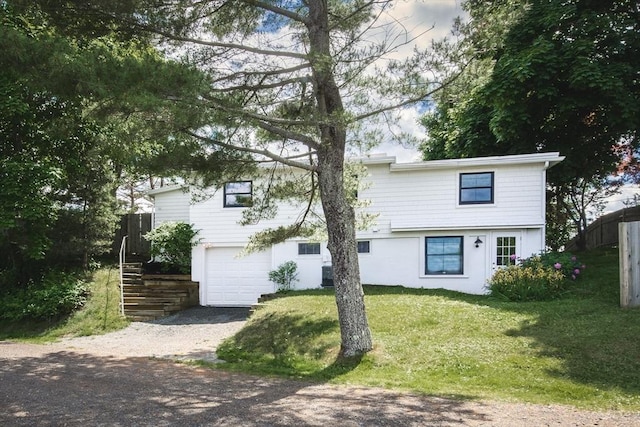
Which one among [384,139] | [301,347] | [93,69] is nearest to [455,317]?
[301,347]

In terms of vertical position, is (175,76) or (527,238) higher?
(175,76)

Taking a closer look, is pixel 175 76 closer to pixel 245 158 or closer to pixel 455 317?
pixel 245 158

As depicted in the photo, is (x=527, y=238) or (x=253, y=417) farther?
(x=527, y=238)

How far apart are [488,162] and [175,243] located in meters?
10.4

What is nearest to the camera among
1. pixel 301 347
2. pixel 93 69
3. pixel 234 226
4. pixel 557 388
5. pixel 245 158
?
pixel 93 69

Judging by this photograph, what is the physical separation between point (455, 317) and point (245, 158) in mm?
5294

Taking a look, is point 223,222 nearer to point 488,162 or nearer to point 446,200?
Result: point 446,200

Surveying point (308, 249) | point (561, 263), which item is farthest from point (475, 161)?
point (308, 249)

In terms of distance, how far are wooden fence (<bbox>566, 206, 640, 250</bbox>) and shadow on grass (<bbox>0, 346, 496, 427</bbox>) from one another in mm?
14824

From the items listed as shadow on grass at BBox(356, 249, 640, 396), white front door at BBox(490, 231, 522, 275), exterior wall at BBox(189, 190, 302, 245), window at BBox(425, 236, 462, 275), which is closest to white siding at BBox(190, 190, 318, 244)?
exterior wall at BBox(189, 190, 302, 245)

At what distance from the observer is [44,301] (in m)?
12.7

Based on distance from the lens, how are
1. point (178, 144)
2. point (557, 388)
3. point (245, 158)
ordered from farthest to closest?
point (245, 158) → point (178, 144) → point (557, 388)

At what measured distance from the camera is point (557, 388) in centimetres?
614

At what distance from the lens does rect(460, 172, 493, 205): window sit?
14047 millimetres
